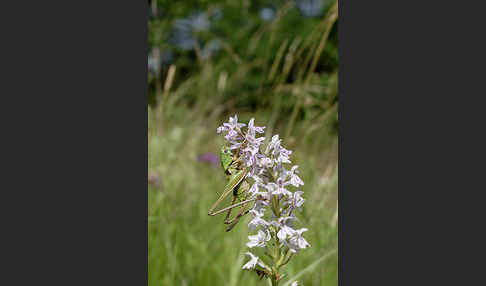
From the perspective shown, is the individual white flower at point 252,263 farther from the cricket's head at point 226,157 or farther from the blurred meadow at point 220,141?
the blurred meadow at point 220,141

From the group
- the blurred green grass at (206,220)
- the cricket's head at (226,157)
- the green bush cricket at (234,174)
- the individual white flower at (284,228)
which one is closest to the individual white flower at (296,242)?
the individual white flower at (284,228)

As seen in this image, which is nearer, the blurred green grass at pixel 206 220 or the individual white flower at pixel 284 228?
the individual white flower at pixel 284 228

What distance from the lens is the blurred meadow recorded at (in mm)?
2033

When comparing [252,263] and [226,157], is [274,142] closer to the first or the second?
[226,157]

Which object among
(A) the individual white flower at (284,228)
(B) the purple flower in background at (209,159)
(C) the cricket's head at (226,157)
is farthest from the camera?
(B) the purple flower in background at (209,159)

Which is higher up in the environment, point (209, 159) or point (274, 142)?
point (274, 142)

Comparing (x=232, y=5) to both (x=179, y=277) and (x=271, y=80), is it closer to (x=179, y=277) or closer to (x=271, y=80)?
(x=271, y=80)

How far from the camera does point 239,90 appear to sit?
3.12 meters

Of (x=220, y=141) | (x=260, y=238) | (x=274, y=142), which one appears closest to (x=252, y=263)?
(x=260, y=238)

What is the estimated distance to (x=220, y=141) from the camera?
10.7ft

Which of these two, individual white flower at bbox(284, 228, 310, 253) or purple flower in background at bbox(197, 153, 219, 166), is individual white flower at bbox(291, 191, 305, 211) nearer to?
individual white flower at bbox(284, 228, 310, 253)

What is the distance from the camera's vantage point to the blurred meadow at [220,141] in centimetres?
203

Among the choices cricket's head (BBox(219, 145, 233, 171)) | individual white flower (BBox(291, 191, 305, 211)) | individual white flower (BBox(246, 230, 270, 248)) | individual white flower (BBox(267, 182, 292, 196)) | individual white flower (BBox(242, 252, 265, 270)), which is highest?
cricket's head (BBox(219, 145, 233, 171))

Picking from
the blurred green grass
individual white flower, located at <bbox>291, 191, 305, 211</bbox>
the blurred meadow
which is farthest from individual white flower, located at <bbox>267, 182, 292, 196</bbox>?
the blurred green grass
